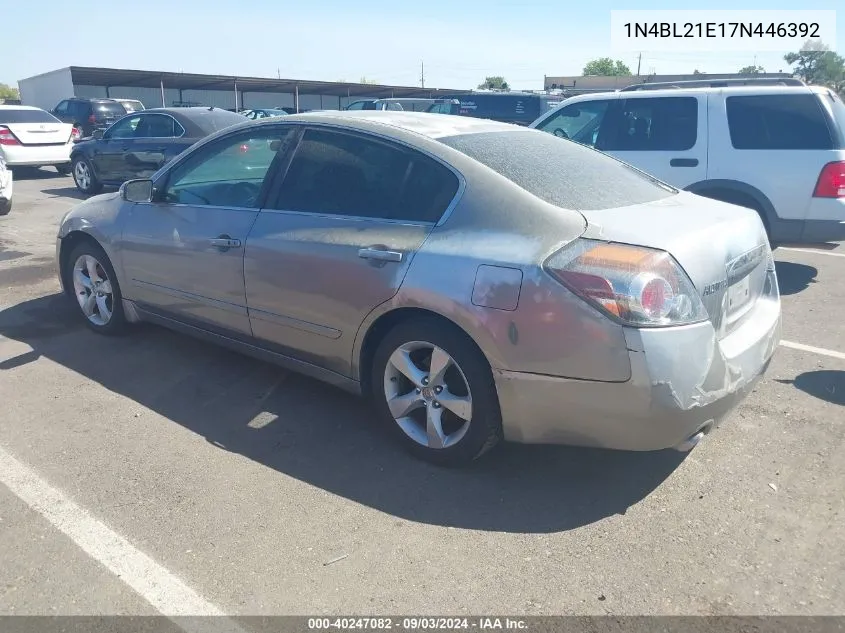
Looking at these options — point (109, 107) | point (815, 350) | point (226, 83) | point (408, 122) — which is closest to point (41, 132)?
point (109, 107)

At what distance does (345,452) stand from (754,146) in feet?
17.1

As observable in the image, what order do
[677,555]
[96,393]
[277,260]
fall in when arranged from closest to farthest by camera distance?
[677,555] < [277,260] < [96,393]

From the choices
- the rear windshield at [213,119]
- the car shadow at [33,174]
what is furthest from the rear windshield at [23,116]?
the rear windshield at [213,119]

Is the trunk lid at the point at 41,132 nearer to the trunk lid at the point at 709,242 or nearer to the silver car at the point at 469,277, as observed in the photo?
the silver car at the point at 469,277

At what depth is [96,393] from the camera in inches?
170

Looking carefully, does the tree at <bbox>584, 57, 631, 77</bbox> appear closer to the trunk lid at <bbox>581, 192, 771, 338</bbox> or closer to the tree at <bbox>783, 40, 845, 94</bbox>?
the tree at <bbox>783, 40, 845, 94</bbox>

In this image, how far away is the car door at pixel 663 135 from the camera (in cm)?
703

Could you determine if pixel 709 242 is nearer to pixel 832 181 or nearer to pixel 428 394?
pixel 428 394

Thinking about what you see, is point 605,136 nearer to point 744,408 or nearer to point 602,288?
point 744,408

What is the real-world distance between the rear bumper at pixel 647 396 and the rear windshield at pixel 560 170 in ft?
2.67

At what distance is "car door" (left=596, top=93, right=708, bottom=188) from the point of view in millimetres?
7027

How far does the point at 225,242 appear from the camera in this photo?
4.15 m

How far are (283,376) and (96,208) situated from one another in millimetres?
1988

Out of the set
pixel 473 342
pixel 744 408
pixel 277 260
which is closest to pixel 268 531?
pixel 473 342
